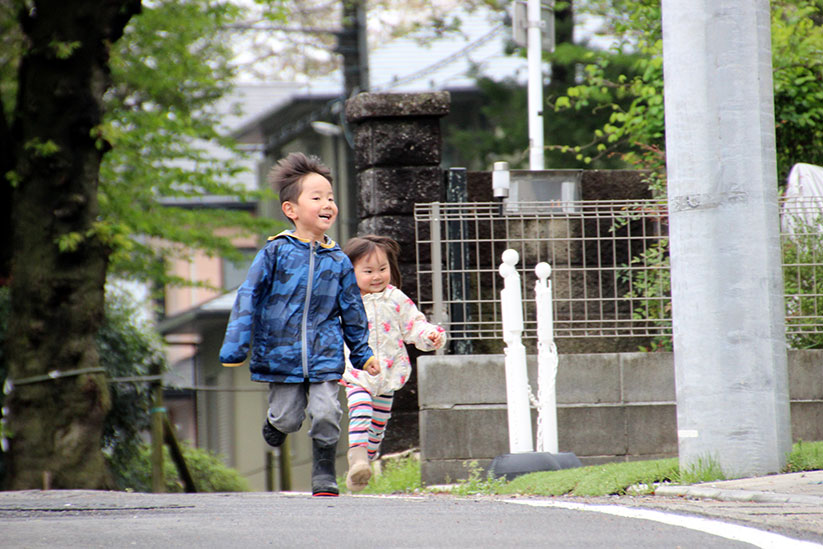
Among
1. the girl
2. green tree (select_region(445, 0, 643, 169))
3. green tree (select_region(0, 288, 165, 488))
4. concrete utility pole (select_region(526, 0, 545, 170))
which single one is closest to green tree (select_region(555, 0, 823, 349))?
concrete utility pole (select_region(526, 0, 545, 170))

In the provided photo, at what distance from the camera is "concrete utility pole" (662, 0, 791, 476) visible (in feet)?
19.0

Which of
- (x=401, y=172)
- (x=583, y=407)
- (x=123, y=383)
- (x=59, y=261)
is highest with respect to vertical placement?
(x=401, y=172)

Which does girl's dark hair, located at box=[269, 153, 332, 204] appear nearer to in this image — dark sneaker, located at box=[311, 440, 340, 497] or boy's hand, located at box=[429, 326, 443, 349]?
boy's hand, located at box=[429, 326, 443, 349]

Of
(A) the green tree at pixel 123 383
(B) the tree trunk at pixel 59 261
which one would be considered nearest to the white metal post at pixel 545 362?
(B) the tree trunk at pixel 59 261

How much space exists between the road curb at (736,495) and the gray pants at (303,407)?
64.6 inches

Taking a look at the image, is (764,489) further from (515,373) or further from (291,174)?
(291,174)

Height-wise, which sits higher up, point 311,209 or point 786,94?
point 786,94

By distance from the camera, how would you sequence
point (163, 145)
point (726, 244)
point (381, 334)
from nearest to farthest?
point (726, 244), point (381, 334), point (163, 145)

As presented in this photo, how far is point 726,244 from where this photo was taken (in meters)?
5.86

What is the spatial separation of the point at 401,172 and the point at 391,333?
236 centimetres

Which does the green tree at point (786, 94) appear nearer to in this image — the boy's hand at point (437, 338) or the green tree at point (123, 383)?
the boy's hand at point (437, 338)

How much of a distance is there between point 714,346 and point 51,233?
24.8ft

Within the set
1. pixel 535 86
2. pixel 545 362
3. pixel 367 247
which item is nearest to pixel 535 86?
pixel 535 86

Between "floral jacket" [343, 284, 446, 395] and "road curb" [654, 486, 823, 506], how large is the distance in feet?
5.99
